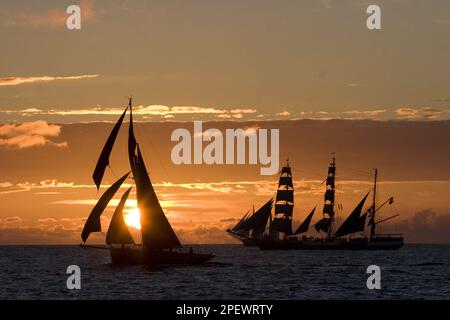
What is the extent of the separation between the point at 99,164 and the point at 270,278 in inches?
778

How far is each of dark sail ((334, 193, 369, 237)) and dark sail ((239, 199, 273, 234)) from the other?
14833 mm

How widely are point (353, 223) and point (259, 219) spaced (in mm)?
19206

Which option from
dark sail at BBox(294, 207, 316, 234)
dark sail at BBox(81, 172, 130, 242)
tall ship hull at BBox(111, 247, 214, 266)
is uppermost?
dark sail at BBox(81, 172, 130, 242)

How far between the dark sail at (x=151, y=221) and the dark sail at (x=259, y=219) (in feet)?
322

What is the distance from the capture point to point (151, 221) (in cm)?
8762

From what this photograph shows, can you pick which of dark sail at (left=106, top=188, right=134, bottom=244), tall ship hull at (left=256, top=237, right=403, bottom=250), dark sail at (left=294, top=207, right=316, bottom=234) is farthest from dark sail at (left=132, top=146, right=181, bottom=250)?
tall ship hull at (left=256, top=237, right=403, bottom=250)

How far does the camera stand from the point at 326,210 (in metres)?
200

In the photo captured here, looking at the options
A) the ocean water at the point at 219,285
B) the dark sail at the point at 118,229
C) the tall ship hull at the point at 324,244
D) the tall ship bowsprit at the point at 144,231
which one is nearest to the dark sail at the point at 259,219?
the tall ship hull at the point at 324,244

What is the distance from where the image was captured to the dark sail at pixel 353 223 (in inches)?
7062

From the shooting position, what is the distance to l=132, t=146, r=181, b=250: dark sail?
86.9 meters

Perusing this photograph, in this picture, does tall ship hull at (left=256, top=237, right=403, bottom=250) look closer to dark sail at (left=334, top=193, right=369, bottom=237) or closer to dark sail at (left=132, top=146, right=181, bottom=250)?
dark sail at (left=334, top=193, right=369, bottom=237)
